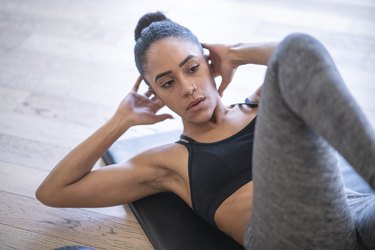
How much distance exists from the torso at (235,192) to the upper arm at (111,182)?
0.16 ft

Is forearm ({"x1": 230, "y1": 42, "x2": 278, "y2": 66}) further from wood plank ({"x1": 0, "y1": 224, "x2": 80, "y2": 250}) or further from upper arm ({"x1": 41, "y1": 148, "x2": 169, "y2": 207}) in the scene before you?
wood plank ({"x1": 0, "y1": 224, "x2": 80, "y2": 250})

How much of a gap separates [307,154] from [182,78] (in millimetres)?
500

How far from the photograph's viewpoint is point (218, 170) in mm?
1269

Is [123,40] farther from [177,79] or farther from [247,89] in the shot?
[177,79]

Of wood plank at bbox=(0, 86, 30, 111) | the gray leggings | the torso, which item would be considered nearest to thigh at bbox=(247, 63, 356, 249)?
the gray leggings

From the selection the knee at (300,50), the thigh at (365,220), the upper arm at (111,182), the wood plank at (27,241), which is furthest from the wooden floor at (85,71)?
the knee at (300,50)

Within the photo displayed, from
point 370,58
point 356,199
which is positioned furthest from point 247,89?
point 356,199

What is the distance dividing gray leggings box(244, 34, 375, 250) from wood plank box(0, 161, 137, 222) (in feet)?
2.04

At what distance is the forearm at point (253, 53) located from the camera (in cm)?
142

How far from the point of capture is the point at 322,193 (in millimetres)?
985

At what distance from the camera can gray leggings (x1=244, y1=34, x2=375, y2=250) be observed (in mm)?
849

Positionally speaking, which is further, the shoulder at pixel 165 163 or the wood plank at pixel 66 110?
the wood plank at pixel 66 110

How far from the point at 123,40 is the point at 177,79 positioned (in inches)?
53.8

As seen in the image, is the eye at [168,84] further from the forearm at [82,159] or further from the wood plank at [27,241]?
the wood plank at [27,241]
